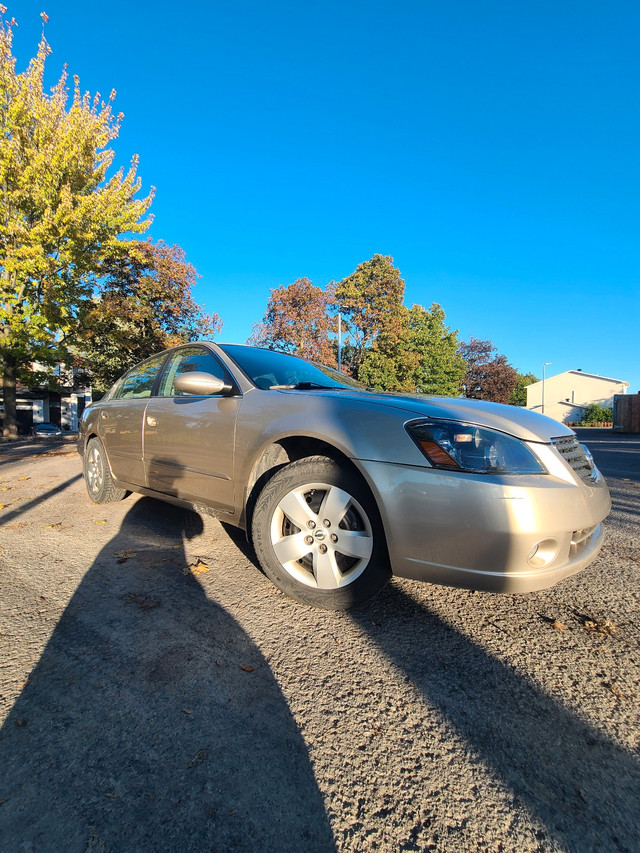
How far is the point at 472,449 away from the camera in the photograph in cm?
174

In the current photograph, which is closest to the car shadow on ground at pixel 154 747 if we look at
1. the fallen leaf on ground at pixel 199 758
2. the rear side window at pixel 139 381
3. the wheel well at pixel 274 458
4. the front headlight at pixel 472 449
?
the fallen leaf on ground at pixel 199 758

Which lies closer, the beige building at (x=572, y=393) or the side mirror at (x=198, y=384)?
the side mirror at (x=198, y=384)

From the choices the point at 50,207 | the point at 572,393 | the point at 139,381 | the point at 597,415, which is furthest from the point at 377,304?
the point at 572,393

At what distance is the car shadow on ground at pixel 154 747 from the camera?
942 millimetres

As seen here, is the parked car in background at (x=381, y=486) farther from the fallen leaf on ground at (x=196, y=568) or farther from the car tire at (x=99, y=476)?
the car tire at (x=99, y=476)

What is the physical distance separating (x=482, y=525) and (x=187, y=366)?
259cm

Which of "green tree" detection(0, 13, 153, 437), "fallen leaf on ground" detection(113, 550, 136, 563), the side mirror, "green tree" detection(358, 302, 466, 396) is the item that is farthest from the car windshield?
"green tree" detection(358, 302, 466, 396)

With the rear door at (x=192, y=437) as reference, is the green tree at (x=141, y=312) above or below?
above

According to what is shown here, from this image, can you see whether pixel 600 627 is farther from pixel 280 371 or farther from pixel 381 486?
pixel 280 371

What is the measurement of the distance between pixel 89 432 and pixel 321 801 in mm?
4267

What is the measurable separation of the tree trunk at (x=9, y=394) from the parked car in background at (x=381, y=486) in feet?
52.2

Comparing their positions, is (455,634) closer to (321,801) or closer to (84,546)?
(321,801)

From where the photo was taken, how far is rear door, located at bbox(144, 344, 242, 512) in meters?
2.52

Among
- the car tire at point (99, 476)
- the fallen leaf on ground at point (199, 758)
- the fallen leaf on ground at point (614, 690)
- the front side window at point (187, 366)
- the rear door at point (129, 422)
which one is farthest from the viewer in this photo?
the car tire at point (99, 476)
